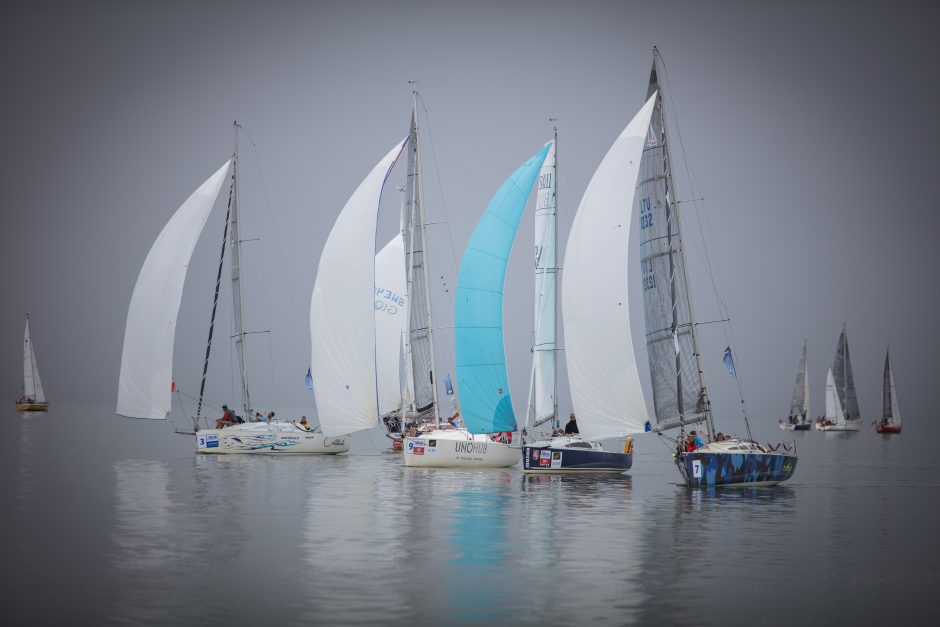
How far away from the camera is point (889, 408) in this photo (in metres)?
118

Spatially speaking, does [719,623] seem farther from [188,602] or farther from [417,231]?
[417,231]

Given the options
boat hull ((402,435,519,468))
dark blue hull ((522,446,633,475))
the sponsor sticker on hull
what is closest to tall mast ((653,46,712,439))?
dark blue hull ((522,446,633,475))

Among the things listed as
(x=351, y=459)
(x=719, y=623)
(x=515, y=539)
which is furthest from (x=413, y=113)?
(x=719, y=623)

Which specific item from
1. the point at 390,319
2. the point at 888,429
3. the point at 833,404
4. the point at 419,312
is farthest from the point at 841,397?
the point at 419,312

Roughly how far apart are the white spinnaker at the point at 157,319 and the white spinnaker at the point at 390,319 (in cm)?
1378

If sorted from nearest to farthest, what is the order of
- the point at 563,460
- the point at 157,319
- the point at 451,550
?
1. the point at 451,550
2. the point at 563,460
3. the point at 157,319

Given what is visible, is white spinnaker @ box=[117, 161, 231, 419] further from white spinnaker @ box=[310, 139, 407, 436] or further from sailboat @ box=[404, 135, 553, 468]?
sailboat @ box=[404, 135, 553, 468]

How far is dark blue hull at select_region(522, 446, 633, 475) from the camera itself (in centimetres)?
3816

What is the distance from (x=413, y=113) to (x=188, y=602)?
103 feet

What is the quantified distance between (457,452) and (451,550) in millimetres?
19461

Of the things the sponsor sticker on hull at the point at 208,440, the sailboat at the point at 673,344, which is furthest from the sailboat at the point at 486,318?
the sponsor sticker on hull at the point at 208,440

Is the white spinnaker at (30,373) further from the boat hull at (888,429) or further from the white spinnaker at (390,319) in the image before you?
the boat hull at (888,429)

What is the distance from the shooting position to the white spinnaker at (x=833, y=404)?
121312 millimetres

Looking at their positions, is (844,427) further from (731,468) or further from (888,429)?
(731,468)
